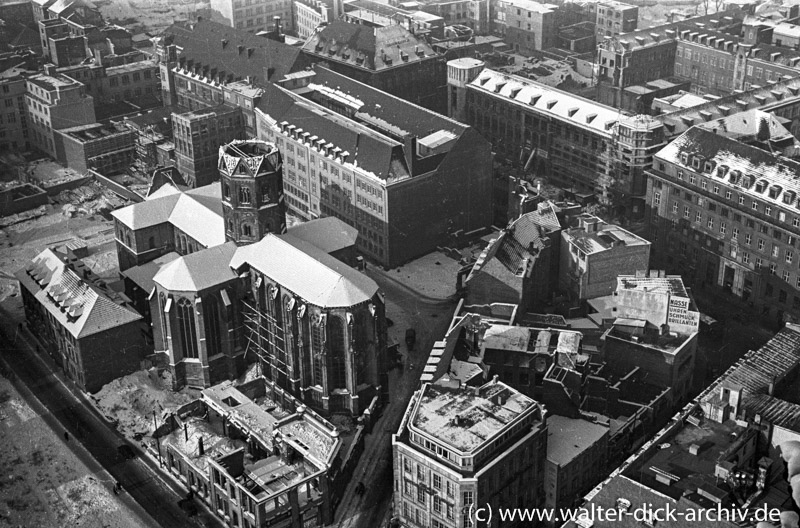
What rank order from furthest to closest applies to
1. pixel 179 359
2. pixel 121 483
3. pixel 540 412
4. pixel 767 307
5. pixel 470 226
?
pixel 470 226 → pixel 767 307 → pixel 179 359 → pixel 121 483 → pixel 540 412

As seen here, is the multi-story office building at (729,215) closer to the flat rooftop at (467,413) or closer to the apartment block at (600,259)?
the apartment block at (600,259)

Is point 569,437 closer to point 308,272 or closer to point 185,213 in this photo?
point 308,272

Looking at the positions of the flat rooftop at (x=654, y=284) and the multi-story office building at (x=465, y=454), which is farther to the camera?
the flat rooftop at (x=654, y=284)

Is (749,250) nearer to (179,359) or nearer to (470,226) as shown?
(470,226)

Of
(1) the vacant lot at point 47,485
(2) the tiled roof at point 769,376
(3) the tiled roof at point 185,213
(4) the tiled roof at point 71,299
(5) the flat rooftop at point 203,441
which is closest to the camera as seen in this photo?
(2) the tiled roof at point 769,376

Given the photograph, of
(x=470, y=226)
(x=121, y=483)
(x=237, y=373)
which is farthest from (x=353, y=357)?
(x=470, y=226)

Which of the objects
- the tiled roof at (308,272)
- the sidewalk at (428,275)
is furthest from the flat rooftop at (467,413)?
the sidewalk at (428,275)

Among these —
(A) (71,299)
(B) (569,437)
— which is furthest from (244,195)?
(B) (569,437)
